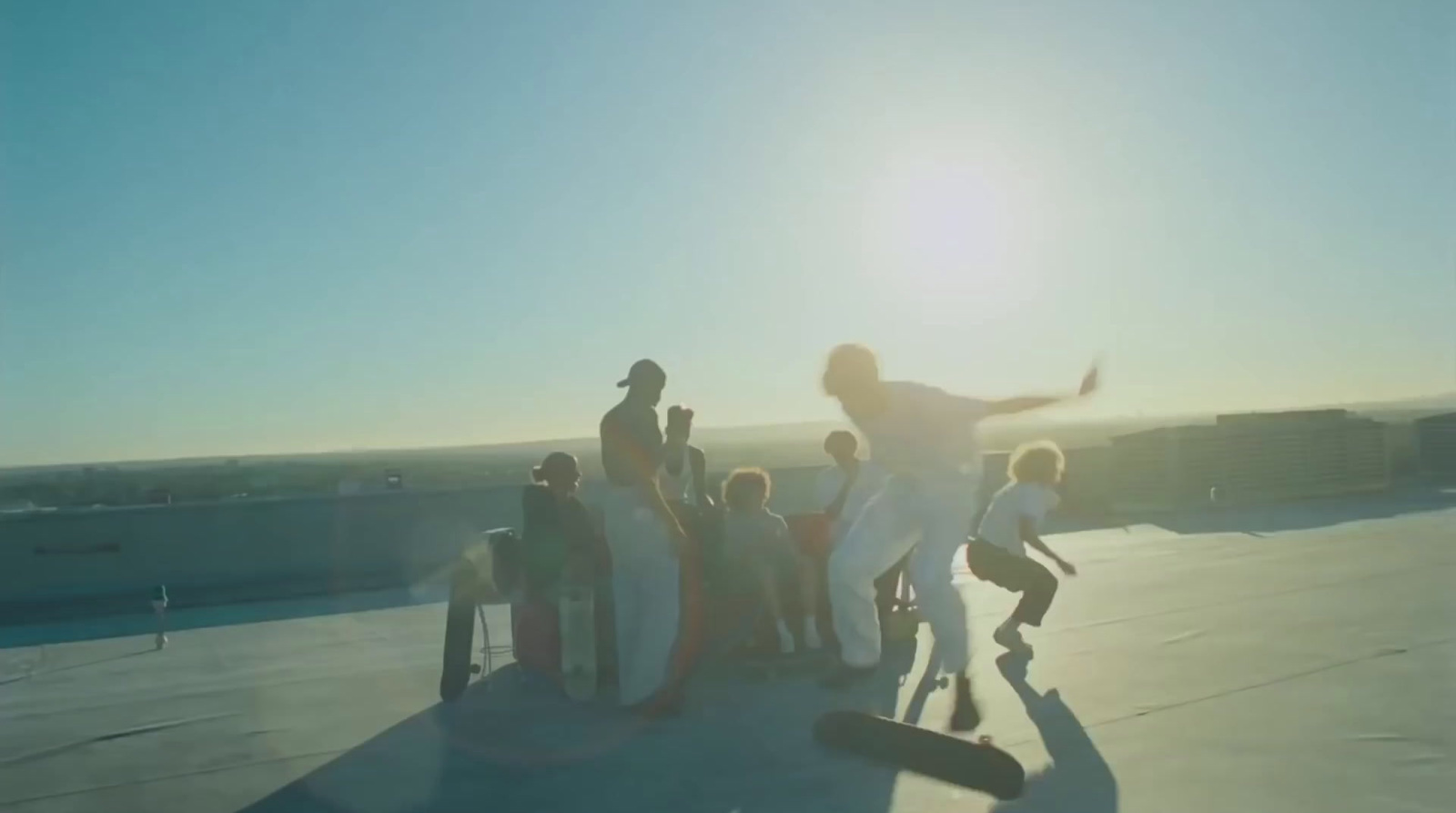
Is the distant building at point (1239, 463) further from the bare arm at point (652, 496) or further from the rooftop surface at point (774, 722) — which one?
the bare arm at point (652, 496)

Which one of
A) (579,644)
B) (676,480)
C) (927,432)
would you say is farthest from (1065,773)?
(676,480)

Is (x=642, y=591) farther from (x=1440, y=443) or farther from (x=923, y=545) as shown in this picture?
(x=1440, y=443)

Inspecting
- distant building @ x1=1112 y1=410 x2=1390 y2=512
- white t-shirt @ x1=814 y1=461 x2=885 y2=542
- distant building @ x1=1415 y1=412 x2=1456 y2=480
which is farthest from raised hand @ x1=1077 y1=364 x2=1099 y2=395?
distant building @ x1=1415 y1=412 x2=1456 y2=480

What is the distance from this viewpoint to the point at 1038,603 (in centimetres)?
746

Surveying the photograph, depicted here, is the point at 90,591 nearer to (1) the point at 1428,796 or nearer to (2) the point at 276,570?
(2) the point at 276,570

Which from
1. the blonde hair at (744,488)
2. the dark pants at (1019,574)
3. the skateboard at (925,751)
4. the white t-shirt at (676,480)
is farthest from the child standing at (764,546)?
the skateboard at (925,751)

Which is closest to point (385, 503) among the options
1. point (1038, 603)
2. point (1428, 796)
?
point (1038, 603)

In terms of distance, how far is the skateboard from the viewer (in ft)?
15.1

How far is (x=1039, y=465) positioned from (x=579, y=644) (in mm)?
3017

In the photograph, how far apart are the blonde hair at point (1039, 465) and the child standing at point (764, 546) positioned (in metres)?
1.44

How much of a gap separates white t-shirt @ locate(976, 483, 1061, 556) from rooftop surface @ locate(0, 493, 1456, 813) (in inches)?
28.1

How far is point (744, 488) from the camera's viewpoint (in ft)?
23.8

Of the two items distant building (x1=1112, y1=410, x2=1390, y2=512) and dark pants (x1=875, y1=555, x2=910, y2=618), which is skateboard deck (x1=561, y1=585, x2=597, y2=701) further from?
distant building (x1=1112, y1=410, x2=1390, y2=512)

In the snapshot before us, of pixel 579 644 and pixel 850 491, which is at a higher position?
pixel 850 491
